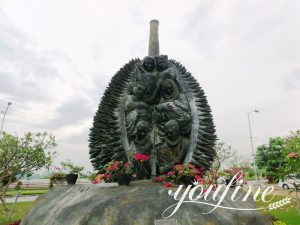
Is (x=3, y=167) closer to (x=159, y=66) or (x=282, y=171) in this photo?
(x=159, y=66)

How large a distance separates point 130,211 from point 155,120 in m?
3.69

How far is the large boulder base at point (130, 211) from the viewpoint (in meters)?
5.92

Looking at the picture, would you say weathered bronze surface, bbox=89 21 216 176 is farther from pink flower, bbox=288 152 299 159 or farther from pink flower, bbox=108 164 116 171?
pink flower, bbox=288 152 299 159

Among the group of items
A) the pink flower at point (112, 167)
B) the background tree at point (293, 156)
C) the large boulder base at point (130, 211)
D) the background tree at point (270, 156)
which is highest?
the background tree at point (270, 156)

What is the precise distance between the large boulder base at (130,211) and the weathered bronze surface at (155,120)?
6.91 ft

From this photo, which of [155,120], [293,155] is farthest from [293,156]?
[155,120]

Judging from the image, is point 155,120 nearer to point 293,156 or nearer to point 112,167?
point 112,167

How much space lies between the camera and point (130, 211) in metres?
5.97

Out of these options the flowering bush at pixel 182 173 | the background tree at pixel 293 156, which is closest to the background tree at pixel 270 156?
the background tree at pixel 293 156

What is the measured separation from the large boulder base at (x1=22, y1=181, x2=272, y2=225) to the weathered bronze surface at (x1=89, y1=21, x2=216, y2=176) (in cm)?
211

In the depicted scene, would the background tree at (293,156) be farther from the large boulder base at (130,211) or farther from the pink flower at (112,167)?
the pink flower at (112,167)

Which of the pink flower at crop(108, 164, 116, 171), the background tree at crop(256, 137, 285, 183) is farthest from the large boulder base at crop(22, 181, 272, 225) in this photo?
the background tree at crop(256, 137, 285, 183)

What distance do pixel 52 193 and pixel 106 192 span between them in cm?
258

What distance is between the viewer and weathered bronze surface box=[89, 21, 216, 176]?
889 cm
